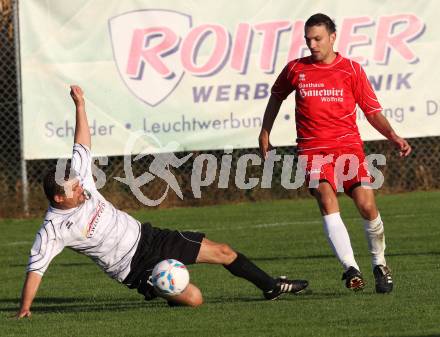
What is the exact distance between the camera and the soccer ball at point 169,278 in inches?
302

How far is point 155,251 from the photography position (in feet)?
26.3

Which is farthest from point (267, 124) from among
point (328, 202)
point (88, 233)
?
point (88, 233)

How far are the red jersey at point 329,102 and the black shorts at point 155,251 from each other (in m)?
1.12

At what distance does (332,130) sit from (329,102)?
0.65 feet

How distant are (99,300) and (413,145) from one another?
9.63 meters

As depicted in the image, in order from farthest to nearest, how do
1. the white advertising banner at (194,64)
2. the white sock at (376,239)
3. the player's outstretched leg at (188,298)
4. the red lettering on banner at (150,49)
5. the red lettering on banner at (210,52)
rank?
the red lettering on banner at (210,52), the red lettering on banner at (150,49), the white advertising banner at (194,64), the white sock at (376,239), the player's outstretched leg at (188,298)

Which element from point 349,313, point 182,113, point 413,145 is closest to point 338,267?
point 349,313

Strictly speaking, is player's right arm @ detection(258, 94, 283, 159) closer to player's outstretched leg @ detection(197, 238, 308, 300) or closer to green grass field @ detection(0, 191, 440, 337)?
player's outstretched leg @ detection(197, 238, 308, 300)

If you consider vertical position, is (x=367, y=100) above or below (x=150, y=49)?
below

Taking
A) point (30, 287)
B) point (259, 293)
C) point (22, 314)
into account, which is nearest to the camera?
point (30, 287)

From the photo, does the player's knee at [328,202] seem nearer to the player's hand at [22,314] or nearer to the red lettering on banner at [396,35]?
the player's hand at [22,314]

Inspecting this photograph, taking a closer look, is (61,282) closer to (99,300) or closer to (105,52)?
(99,300)

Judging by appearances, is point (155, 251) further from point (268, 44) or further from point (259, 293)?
point (268, 44)

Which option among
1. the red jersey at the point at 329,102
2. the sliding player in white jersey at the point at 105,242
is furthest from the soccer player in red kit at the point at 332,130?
the sliding player in white jersey at the point at 105,242
